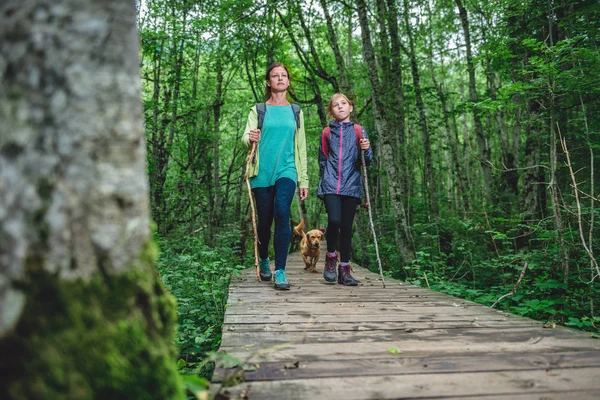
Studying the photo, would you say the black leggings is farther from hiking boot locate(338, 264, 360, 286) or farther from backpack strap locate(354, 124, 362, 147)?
backpack strap locate(354, 124, 362, 147)

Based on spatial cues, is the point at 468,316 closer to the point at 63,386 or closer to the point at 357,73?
the point at 63,386

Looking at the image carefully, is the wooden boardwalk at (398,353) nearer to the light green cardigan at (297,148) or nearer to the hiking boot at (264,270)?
the hiking boot at (264,270)

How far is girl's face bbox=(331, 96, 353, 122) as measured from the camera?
16.8 ft

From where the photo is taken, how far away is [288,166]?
4602mm

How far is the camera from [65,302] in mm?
1073

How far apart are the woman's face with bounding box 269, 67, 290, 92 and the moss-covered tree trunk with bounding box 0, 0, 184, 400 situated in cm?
358

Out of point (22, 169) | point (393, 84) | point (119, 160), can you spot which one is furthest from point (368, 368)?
point (393, 84)

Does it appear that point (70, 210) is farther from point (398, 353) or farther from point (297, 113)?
point (297, 113)

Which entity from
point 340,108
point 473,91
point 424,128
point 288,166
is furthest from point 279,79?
point 473,91

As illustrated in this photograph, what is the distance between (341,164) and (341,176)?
0.16 meters

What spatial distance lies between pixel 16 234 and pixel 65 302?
0.22 m

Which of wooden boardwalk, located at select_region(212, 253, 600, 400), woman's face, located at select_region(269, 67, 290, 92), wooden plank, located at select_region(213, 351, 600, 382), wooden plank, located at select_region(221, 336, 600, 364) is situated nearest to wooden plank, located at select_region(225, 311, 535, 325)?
wooden boardwalk, located at select_region(212, 253, 600, 400)

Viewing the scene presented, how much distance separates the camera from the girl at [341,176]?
4934 mm

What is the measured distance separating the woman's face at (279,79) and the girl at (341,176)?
801mm
